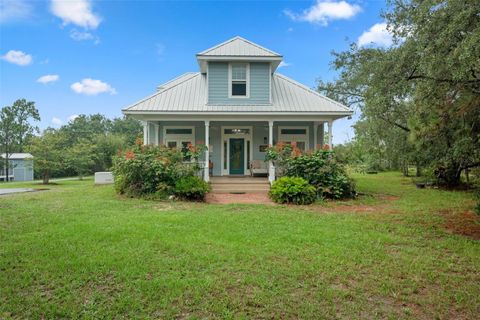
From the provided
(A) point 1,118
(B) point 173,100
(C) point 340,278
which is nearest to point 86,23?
(B) point 173,100

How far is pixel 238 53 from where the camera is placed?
45.6ft

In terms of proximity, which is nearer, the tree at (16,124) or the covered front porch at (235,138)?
the covered front porch at (235,138)

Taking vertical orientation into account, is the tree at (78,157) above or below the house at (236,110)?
below

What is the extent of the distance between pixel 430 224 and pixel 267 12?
12193 millimetres

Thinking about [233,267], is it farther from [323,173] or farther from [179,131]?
[179,131]

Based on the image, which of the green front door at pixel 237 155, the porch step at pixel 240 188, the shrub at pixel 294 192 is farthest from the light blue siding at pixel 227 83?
the shrub at pixel 294 192

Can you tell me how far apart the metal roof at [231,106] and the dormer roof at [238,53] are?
50.7 inches

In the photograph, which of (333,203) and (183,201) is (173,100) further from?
(333,203)

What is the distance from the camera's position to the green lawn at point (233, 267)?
3234 mm

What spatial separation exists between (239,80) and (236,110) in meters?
1.83

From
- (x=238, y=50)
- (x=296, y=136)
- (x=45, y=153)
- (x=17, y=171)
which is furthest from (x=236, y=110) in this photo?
(x=17, y=171)

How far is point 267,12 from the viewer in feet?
48.9

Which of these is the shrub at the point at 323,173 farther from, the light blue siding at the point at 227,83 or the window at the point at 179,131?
the window at the point at 179,131

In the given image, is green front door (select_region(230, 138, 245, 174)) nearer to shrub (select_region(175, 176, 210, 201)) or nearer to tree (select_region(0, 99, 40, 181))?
shrub (select_region(175, 176, 210, 201))
